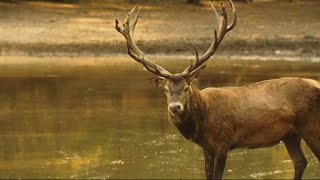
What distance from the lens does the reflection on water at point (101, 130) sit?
38.1 feet

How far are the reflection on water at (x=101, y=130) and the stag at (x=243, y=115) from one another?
75 cm

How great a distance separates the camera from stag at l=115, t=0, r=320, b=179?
10406 mm

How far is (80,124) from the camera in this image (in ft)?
47.6

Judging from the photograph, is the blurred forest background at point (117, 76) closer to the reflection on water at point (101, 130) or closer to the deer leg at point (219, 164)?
the reflection on water at point (101, 130)

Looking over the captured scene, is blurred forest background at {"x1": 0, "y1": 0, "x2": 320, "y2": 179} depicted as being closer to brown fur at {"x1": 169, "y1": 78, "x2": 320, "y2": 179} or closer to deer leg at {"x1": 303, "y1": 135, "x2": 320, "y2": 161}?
deer leg at {"x1": 303, "y1": 135, "x2": 320, "y2": 161}

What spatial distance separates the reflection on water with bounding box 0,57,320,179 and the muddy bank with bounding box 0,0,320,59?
11.3 feet

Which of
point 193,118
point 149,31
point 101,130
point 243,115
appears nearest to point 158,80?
point 193,118

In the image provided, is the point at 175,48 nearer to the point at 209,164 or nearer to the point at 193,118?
the point at 209,164

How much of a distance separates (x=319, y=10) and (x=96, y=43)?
10.2 meters

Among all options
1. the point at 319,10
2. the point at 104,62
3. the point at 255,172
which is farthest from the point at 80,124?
the point at 319,10

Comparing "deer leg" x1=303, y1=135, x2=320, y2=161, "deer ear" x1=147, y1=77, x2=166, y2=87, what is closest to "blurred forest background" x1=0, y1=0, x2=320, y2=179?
"deer leg" x1=303, y1=135, x2=320, y2=161

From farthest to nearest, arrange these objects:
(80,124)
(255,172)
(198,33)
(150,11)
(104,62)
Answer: (150,11) → (198,33) → (104,62) → (80,124) → (255,172)

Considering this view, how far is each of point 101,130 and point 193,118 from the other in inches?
152

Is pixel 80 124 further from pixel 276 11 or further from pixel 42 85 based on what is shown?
pixel 276 11
